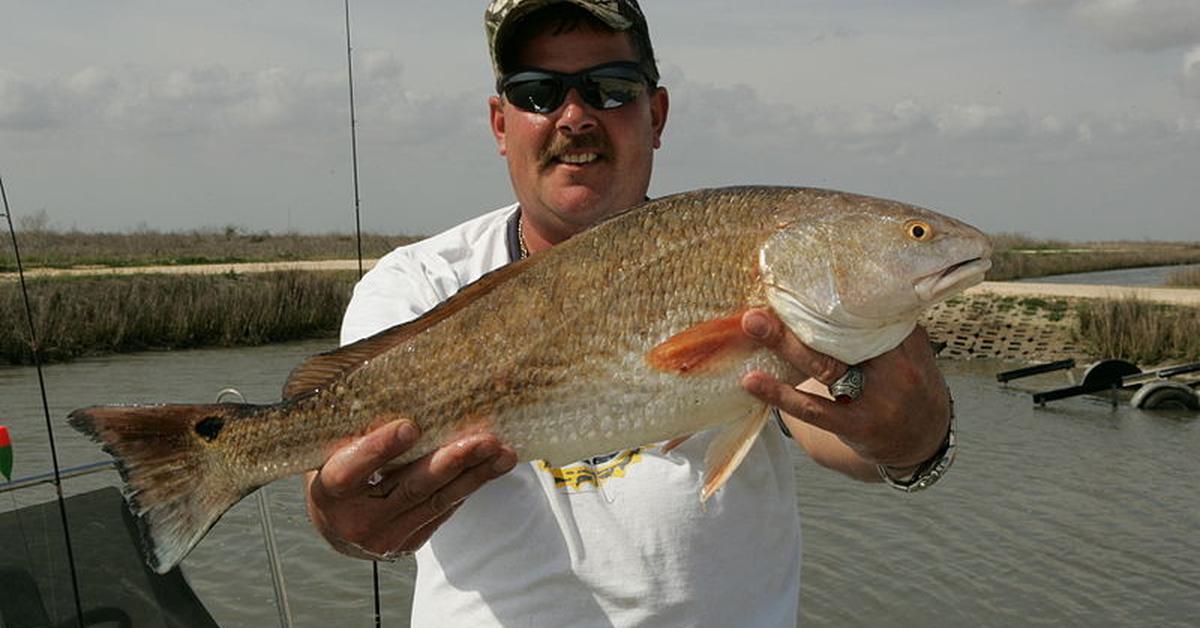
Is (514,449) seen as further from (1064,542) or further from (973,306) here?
(973,306)

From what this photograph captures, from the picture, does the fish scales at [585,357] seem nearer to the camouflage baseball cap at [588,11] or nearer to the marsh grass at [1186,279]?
the camouflage baseball cap at [588,11]

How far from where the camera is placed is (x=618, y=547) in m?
2.60

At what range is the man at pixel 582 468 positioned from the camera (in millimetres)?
2465

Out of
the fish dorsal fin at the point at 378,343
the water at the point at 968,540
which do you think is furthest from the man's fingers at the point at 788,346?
the water at the point at 968,540

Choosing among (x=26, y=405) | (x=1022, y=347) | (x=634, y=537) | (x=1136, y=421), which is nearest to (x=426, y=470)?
(x=634, y=537)

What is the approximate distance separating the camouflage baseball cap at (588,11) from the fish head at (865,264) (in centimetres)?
85

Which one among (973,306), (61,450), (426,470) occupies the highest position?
(426,470)

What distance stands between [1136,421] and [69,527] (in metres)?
19.1

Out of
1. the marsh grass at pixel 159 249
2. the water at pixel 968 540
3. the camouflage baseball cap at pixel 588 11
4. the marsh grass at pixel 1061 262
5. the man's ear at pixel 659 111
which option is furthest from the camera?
the marsh grass at pixel 1061 262

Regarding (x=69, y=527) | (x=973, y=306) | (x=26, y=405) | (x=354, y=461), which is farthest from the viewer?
(x=973, y=306)

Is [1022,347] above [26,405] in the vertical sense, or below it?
below

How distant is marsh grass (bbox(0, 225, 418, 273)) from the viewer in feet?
122

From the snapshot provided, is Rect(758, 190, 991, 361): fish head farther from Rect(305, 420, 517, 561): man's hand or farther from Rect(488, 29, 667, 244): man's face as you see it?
Rect(305, 420, 517, 561): man's hand

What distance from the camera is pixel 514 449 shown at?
2.44 m
